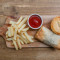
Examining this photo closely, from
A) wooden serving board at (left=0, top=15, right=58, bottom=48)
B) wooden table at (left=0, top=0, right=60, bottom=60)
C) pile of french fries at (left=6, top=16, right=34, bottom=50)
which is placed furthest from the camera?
wooden table at (left=0, top=0, right=60, bottom=60)

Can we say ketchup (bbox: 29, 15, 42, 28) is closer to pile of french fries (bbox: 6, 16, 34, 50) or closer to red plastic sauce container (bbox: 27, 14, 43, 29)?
red plastic sauce container (bbox: 27, 14, 43, 29)

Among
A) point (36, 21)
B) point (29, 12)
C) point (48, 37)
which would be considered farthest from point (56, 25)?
point (29, 12)

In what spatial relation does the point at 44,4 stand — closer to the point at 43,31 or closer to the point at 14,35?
the point at 43,31

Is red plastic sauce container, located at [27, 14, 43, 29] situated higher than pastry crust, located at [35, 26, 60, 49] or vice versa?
red plastic sauce container, located at [27, 14, 43, 29]

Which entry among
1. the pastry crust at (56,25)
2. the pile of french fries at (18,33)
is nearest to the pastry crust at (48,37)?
the pastry crust at (56,25)

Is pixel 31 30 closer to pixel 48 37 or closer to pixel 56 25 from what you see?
pixel 48 37

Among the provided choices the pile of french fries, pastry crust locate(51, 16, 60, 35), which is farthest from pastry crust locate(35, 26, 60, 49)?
the pile of french fries
